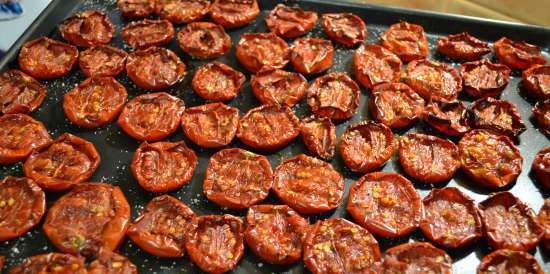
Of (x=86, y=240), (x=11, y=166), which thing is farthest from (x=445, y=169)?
(x=11, y=166)

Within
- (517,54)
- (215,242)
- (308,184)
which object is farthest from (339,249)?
(517,54)

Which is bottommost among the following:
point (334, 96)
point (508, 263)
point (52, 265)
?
point (52, 265)

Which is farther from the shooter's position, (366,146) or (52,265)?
(366,146)

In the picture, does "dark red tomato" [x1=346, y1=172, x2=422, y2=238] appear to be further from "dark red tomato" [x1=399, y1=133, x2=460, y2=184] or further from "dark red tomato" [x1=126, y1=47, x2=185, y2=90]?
"dark red tomato" [x1=126, y1=47, x2=185, y2=90]

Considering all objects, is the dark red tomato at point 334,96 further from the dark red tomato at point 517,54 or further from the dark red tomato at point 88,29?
the dark red tomato at point 88,29

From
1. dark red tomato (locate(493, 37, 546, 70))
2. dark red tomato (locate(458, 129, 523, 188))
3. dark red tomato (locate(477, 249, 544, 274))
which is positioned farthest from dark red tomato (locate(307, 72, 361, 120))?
dark red tomato (locate(477, 249, 544, 274))

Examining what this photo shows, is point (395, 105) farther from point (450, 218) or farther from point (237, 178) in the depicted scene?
point (237, 178)

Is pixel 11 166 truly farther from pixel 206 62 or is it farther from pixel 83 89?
pixel 206 62
